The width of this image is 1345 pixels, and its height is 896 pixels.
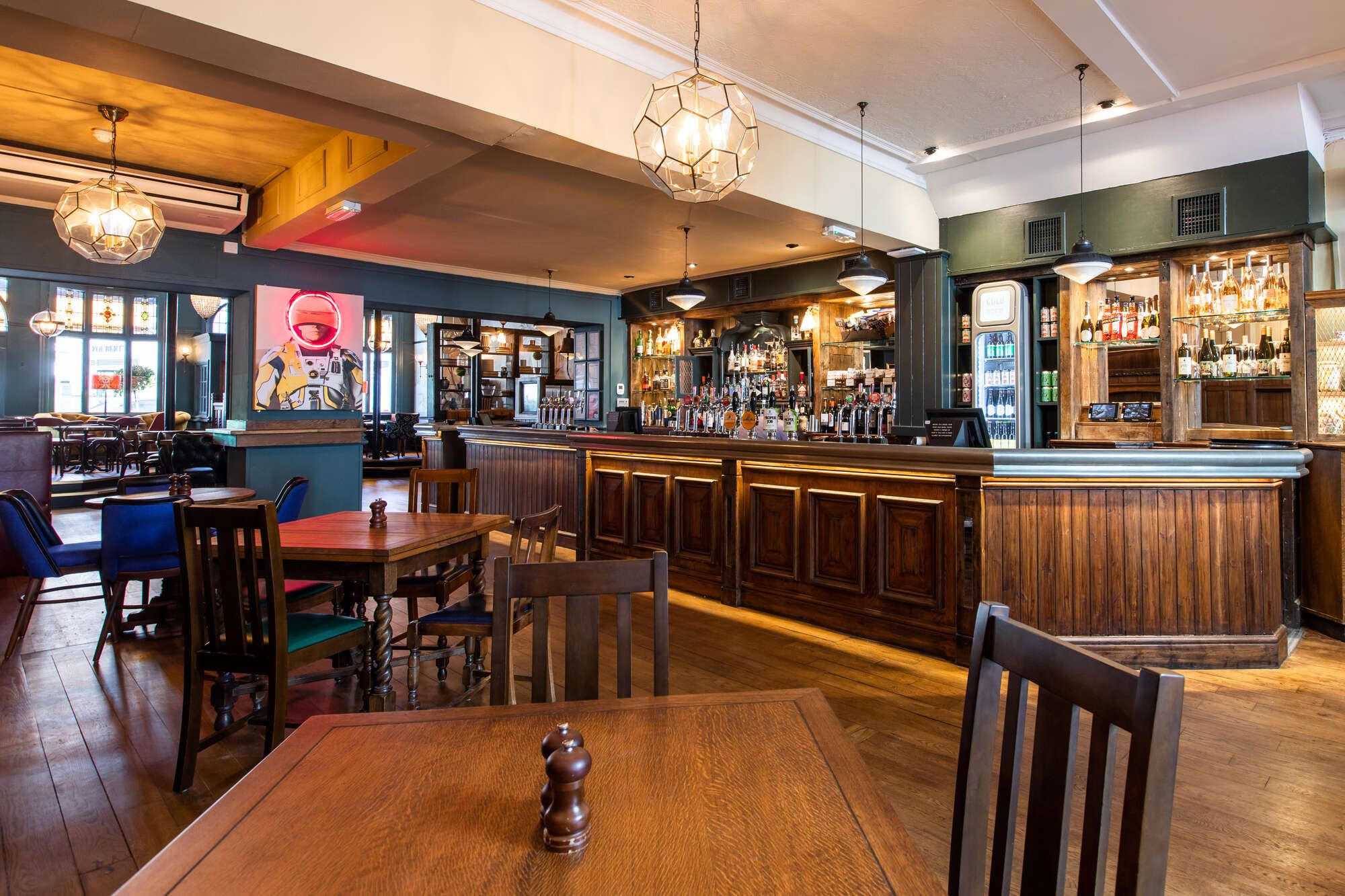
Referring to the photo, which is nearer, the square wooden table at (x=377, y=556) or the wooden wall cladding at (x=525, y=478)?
the square wooden table at (x=377, y=556)

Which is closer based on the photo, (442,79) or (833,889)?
(833,889)

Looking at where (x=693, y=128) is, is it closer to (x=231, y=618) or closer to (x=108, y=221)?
(x=231, y=618)

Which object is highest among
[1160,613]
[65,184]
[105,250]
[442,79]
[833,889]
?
[65,184]

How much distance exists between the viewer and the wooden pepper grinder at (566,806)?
36.4 inches

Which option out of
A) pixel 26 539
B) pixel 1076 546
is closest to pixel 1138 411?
pixel 1076 546

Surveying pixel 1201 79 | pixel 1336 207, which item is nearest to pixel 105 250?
pixel 1201 79

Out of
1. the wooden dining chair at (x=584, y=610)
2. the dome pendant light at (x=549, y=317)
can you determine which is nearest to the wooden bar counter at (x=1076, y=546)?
the wooden dining chair at (x=584, y=610)

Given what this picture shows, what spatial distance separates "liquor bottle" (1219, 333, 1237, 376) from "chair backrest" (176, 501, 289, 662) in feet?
21.6

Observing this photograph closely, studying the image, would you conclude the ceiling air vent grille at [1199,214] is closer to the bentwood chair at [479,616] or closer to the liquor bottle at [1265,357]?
the liquor bottle at [1265,357]

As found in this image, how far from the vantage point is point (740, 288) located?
9.96m

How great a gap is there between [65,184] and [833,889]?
8135mm

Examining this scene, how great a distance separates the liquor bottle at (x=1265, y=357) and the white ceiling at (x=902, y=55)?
7.29ft

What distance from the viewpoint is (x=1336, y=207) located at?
564 centimetres

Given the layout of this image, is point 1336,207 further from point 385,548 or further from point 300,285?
point 300,285
